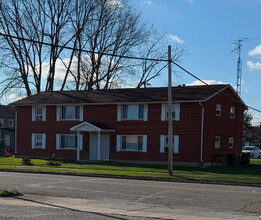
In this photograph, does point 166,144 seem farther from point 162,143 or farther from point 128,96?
point 128,96

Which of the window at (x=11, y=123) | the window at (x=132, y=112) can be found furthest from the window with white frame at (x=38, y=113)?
the window at (x=11, y=123)

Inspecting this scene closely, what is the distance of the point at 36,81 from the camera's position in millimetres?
47750

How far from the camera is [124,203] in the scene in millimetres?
11812

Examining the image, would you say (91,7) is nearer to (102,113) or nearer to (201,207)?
(102,113)

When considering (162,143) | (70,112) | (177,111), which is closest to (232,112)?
(177,111)

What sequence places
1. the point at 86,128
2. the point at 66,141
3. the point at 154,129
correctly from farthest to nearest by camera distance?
the point at 66,141 < the point at 86,128 < the point at 154,129

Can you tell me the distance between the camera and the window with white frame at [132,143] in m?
30.5

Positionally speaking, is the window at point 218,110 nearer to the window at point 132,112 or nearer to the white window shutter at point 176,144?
the white window shutter at point 176,144

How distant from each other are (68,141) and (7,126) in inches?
1190

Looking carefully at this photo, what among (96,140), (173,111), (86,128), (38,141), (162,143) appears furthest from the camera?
(38,141)

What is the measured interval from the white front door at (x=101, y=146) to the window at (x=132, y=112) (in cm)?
256

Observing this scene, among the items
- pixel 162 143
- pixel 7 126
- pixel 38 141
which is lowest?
pixel 38 141

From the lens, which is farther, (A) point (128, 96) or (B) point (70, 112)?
(B) point (70, 112)

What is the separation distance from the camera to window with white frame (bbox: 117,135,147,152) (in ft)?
A: 100
